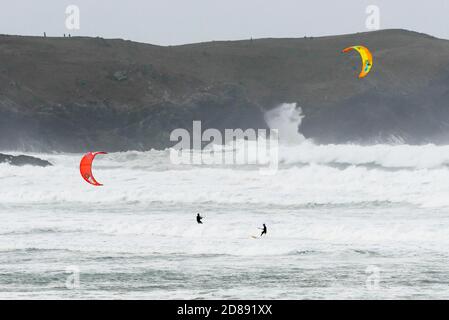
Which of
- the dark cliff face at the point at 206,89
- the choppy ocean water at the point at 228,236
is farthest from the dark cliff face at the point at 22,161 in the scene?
the dark cliff face at the point at 206,89

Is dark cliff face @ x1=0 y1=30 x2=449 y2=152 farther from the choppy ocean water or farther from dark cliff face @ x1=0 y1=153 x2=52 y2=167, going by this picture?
the choppy ocean water

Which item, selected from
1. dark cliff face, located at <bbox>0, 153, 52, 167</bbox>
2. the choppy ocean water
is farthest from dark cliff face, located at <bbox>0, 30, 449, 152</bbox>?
the choppy ocean water

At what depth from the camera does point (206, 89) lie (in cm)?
10012

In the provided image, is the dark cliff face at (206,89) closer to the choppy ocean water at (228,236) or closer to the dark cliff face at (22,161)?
the dark cliff face at (22,161)

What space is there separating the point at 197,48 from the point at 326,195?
97.0m

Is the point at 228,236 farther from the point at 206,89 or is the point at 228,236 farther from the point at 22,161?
the point at 206,89

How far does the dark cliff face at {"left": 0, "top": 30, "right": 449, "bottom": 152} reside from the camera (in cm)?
9219

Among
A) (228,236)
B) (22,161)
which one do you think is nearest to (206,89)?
(22,161)

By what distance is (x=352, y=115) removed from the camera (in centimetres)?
10569

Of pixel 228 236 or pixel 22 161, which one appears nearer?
pixel 228 236

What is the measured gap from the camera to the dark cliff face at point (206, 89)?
9219 cm

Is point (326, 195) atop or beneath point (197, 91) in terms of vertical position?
beneath
